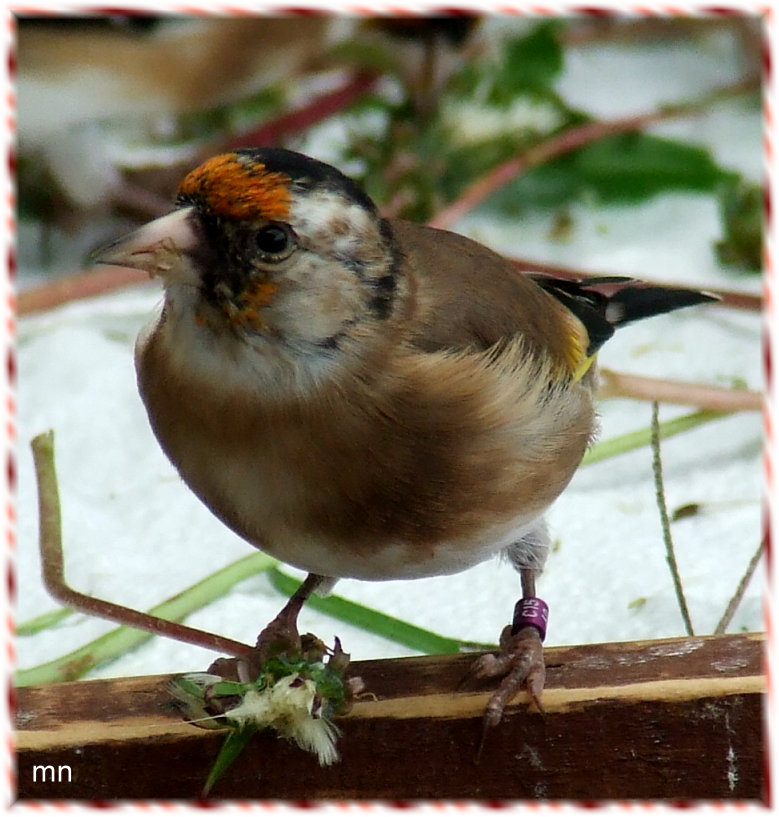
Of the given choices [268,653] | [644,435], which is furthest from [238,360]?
[644,435]

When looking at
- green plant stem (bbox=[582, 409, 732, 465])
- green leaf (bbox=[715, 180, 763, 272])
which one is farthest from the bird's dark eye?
green leaf (bbox=[715, 180, 763, 272])

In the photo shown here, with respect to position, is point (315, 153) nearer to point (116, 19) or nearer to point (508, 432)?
point (116, 19)

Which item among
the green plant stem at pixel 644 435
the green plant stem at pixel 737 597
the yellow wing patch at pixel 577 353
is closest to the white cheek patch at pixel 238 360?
the yellow wing patch at pixel 577 353

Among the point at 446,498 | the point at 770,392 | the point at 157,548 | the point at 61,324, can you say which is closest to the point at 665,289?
the point at 770,392

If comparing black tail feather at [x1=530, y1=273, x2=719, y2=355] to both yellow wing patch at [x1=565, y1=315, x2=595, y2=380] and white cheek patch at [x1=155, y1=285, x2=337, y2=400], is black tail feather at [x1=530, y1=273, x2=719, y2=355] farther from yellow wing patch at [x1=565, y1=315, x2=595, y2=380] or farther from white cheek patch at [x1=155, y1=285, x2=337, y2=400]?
white cheek patch at [x1=155, y1=285, x2=337, y2=400]

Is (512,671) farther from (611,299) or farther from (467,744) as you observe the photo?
(611,299)
